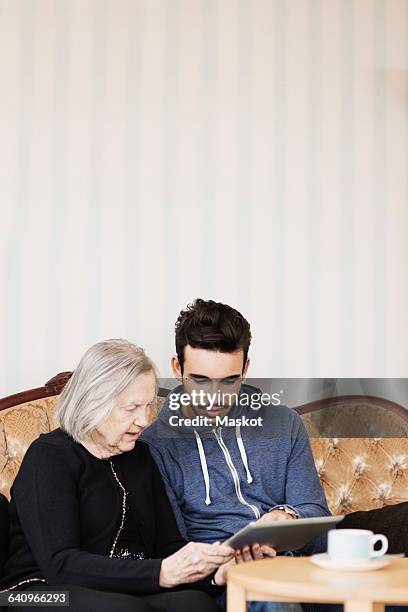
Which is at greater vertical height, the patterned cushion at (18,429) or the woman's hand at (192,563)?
the patterned cushion at (18,429)

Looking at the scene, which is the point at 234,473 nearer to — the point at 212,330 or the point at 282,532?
the point at 212,330

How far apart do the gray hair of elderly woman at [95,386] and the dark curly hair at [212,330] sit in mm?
224

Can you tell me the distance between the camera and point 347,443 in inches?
115

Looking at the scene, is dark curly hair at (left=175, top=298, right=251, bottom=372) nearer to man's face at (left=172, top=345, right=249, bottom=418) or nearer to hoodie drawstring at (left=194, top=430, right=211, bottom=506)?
man's face at (left=172, top=345, right=249, bottom=418)

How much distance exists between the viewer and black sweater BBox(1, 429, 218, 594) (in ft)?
6.57

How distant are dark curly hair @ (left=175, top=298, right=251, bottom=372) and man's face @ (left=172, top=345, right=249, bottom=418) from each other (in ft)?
0.06

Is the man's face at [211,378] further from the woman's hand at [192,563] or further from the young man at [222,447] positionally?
the woman's hand at [192,563]

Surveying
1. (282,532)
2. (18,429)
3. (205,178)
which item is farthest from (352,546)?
(205,178)

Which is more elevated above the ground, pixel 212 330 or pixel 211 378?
pixel 212 330

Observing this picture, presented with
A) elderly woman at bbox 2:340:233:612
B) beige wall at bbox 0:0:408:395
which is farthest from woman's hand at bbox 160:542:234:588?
beige wall at bbox 0:0:408:395

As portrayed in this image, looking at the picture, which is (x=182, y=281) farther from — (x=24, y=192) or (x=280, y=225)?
(x=24, y=192)

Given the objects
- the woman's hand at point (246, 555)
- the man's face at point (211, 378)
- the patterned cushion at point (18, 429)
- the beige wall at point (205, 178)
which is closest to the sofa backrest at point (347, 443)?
the patterned cushion at point (18, 429)

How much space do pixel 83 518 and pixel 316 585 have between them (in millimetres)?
717

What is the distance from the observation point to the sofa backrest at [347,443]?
8.94 ft
